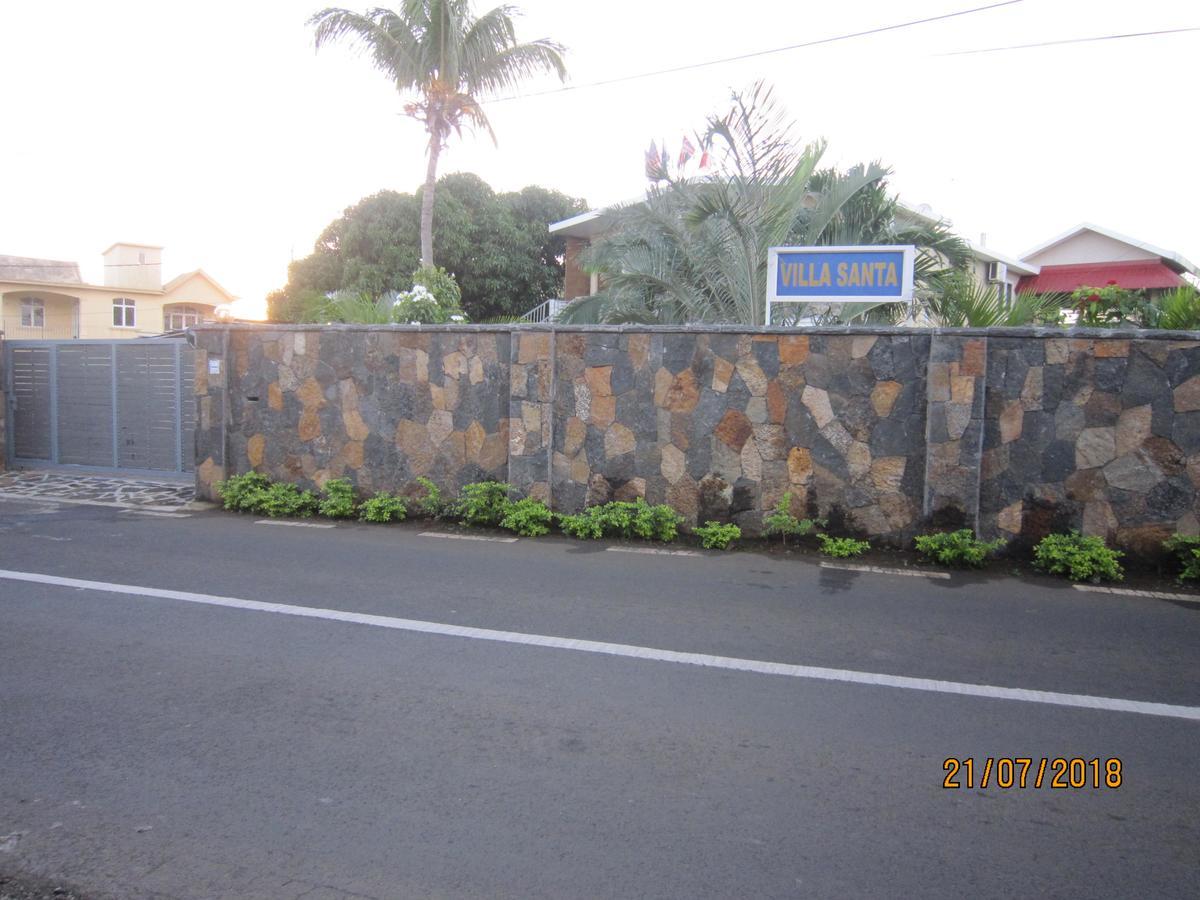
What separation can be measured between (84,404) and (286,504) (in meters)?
5.60

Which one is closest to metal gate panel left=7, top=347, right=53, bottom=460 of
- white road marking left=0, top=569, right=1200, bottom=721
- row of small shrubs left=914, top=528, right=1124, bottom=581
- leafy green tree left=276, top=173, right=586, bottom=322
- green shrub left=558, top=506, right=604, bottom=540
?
white road marking left=0, top=569, right=1200, bottom=721

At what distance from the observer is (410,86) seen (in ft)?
61.9

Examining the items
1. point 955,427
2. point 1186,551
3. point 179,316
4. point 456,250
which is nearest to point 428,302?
point 955,427

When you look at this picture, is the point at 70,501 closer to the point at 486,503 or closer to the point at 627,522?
the point at 486,503

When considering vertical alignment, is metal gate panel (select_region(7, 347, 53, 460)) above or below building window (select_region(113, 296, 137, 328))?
below

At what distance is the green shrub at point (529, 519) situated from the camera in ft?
31.5

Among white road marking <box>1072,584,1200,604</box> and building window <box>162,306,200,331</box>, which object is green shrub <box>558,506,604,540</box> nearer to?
white road marking <box>1072,584,1200,604</box>

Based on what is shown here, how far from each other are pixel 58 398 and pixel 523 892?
1406 cm

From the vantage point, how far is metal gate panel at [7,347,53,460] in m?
14.6

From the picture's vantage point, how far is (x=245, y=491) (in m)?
11.1

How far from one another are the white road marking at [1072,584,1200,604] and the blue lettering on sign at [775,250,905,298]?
10.6 ft

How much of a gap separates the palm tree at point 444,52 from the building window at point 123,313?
30.7m

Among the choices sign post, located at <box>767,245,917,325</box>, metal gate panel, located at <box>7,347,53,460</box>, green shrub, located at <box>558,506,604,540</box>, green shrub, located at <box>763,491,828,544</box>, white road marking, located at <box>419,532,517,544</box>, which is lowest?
white road marking, located at <box>419,532,517,544</box>

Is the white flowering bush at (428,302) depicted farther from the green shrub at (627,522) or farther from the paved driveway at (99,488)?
the green shrub at (627,522)
